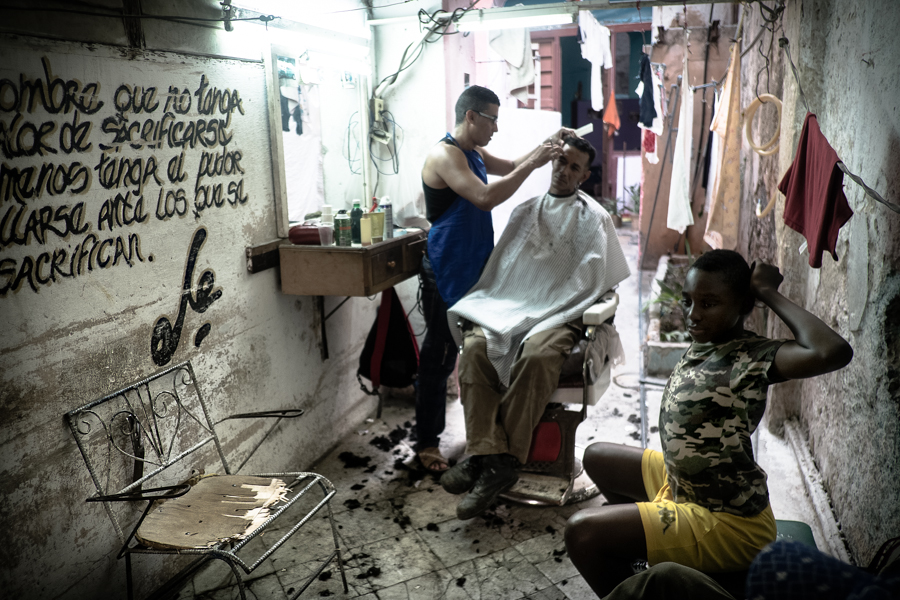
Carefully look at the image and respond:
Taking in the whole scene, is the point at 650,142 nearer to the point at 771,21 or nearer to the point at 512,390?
the point at 771,21

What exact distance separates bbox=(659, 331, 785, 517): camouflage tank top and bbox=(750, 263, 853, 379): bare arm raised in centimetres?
6

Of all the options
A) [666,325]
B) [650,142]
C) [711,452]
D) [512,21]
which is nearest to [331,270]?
[512,21]

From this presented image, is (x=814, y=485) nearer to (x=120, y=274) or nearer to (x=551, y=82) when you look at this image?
(x=120, y=274)

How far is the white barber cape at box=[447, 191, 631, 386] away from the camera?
2818 millimetres

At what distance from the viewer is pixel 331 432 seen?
11.1ft

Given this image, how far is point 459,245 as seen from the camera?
3057mm

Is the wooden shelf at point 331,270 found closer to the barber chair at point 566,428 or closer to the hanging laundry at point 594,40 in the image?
the barber chair at point 566,428

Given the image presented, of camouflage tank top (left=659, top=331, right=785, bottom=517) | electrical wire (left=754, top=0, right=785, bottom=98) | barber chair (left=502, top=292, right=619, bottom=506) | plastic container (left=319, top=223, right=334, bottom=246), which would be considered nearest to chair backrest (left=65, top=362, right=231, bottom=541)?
plastic container (left=319, top=223, right=334, bottom=246)

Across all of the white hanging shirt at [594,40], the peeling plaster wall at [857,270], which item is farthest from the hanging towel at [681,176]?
the peeling plaster wall at [857,270]

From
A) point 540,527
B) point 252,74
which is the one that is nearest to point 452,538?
point 540,527

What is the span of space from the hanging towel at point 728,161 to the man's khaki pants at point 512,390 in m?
1.52

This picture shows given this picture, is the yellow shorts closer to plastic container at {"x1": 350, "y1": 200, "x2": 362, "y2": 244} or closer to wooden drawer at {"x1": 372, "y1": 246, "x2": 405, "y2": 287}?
wooden drawer at {"x1": 372, "y1": 246, "x2": 405, "y2": 287}

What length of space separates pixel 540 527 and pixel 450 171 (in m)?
1.56

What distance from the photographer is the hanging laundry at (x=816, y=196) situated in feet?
5.29
